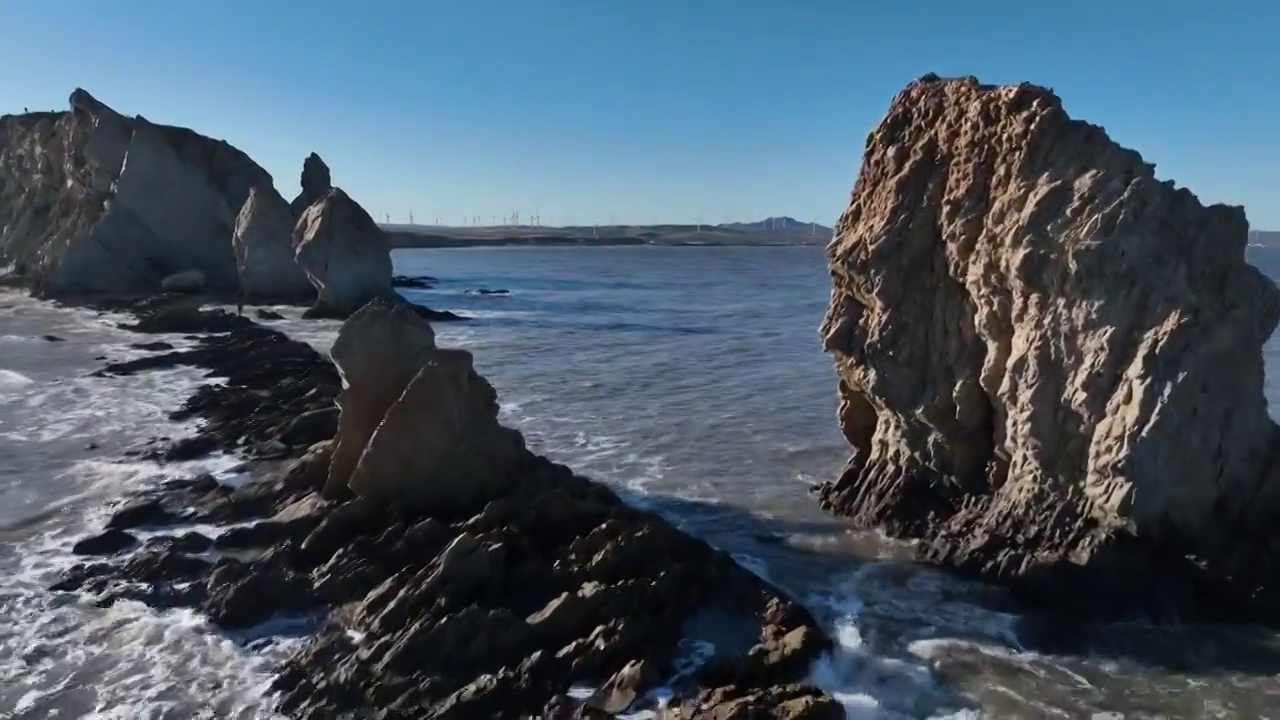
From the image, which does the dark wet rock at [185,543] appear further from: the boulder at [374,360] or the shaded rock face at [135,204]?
the shaded rock face at [135,204]

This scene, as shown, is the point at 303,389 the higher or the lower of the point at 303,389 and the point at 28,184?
the lower

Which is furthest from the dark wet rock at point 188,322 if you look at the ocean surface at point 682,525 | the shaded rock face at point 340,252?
the shaded rock face at point 340,252

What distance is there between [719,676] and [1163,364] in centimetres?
650

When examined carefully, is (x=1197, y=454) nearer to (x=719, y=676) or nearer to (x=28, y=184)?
(x=719, y=676)

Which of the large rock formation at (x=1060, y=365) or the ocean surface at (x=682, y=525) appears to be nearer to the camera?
the ocean surface at (x=682, y=525)

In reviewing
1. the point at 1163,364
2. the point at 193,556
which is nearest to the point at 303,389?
the point at 193,556

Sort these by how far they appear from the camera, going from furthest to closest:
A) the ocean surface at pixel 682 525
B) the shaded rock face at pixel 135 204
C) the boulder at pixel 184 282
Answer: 1. the boulder at pixel 184 282
2. the shaded rock face at pixel 135 204
3. the ocean surface at pixel 682 525

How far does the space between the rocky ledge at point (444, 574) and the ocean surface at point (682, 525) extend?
0.70 m

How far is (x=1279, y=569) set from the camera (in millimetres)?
11367

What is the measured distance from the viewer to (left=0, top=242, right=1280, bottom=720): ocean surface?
1013 cm

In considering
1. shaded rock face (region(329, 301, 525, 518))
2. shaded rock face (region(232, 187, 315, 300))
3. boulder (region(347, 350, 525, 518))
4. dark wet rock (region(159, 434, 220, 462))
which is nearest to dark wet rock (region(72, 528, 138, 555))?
shaded rock face (region(329, 301, 525, 518))

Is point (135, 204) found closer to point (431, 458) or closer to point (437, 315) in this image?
point (437, 315)

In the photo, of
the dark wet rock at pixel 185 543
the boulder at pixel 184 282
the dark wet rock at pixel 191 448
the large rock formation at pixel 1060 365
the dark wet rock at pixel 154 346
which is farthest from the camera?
the boulder at pixel 184 282

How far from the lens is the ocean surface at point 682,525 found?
1013cm
